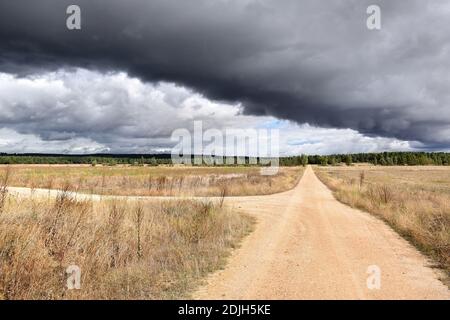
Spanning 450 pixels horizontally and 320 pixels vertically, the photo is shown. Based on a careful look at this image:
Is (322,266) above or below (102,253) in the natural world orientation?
below

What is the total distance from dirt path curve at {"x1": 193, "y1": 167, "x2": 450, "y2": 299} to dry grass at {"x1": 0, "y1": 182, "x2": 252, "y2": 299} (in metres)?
0.64

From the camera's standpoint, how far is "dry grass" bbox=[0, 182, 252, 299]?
20.2 ft

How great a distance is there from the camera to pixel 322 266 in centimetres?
809

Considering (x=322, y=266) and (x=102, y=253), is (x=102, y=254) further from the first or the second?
(x=322, y=266)

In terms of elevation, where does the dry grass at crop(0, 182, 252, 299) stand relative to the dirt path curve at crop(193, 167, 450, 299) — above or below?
above

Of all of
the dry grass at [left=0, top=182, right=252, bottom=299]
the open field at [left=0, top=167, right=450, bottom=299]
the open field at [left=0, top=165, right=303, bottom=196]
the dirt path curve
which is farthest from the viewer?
the open field at [left=0, top=165, right=303, bottom=196]

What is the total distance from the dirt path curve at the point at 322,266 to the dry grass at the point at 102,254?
0.64 metres

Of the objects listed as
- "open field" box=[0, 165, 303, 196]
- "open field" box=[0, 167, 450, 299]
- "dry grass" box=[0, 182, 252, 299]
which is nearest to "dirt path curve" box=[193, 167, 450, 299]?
"open field" box=[0, 167, 450, 299]

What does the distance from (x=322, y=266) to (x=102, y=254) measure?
15.2ft

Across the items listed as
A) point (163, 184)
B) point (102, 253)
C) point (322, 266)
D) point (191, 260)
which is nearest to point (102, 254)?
point (102, 253)

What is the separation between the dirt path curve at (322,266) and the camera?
638 centimetres

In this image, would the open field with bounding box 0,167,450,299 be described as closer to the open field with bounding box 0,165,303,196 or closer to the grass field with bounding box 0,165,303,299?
the grass field with bounding box 0,165,303,299

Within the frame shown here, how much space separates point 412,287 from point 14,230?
23.8 feet
